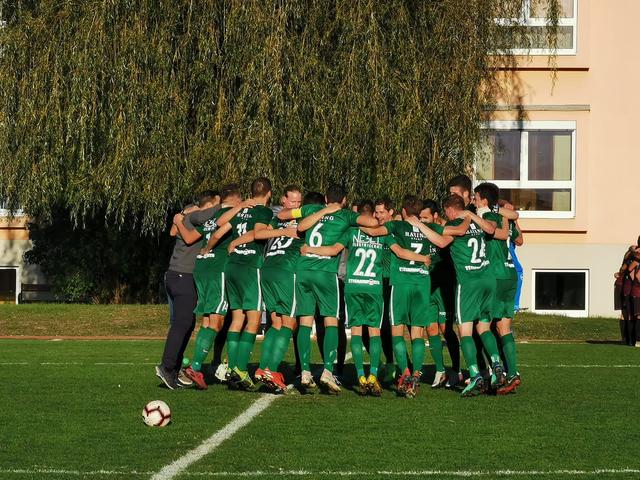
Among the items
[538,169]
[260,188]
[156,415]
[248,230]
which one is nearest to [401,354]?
[248,230]

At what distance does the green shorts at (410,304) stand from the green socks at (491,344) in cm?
68

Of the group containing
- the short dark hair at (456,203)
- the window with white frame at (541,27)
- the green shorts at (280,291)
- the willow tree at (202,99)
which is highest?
the window with white frame at (541,27)

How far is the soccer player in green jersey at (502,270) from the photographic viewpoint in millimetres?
13820

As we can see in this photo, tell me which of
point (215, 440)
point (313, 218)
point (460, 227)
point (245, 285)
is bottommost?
point (215, 440)

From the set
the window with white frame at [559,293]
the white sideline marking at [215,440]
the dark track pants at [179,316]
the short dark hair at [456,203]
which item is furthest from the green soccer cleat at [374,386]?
Answer: the window with white frame at [559,293]

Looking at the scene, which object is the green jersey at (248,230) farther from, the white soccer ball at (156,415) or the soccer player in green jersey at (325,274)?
the white soccer ball at (156,415)

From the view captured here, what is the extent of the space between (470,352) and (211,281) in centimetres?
291

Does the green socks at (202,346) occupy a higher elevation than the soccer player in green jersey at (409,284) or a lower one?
lower

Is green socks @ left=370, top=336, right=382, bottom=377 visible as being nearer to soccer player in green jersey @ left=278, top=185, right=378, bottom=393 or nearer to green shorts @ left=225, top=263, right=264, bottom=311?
soccer player in green jersey @ left=278, top=185, right=378, bottom=393

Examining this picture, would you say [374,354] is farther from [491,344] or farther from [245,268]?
[245,268]

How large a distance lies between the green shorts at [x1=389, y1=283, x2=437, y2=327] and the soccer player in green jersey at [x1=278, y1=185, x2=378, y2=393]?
70 centimetres

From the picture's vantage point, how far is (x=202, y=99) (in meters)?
23.9

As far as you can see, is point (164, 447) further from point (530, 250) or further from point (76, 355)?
point (530, 250)

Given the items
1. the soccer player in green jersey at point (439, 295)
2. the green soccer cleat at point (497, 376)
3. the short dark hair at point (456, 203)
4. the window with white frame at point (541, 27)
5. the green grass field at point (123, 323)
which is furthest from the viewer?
the window with white frame at point (541, 27)
